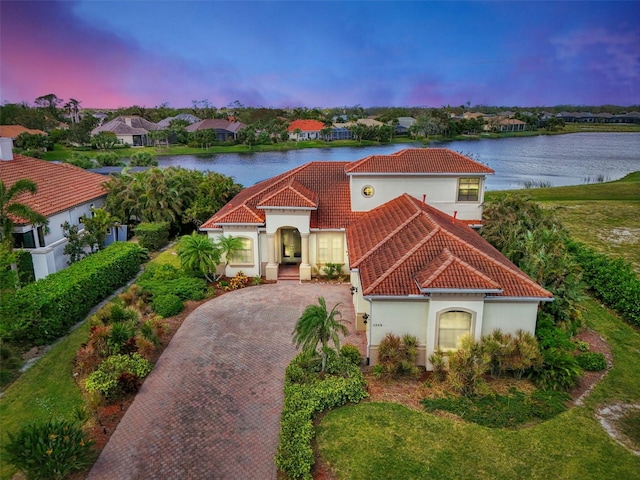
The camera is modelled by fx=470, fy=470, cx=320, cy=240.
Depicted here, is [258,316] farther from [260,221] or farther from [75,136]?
[75,136]

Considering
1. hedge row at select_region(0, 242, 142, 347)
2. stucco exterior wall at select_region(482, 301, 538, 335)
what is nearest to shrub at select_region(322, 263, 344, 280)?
stucco exterior wall at select_region(482, 301, 538, 335)

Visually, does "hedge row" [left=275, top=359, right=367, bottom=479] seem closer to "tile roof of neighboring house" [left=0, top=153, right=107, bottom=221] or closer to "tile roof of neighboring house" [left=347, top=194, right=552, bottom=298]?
"tile roof of neighboring house" [left=347, top=194, right=552, bottom=298]

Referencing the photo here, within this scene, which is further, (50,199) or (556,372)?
(50,199)

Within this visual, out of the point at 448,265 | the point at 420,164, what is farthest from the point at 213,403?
the point at 420,164

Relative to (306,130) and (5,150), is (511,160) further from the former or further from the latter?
(5,150)

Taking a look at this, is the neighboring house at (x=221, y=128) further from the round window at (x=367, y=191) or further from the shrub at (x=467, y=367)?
the shrub at (x=467, y=367)

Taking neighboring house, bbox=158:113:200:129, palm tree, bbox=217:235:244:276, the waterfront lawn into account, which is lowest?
the waterfront lawn

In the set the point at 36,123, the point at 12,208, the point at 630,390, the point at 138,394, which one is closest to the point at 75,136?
the point at 36,123
